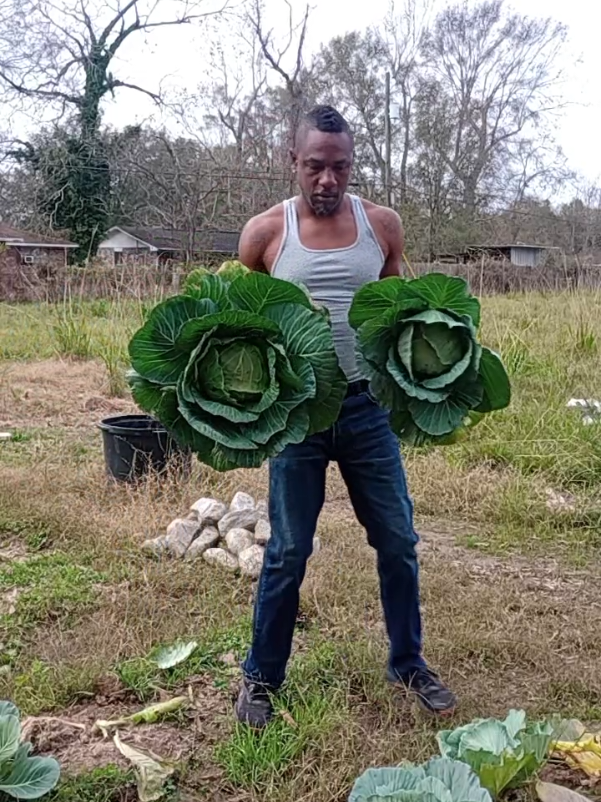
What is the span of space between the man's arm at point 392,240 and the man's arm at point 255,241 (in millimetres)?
272

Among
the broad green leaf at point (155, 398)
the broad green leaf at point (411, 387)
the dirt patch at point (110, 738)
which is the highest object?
the broad green leaf at point (411, 387)

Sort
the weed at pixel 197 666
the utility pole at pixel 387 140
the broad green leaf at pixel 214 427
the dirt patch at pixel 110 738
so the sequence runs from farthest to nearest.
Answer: the utility pole at pixel 387 140, the weed at pixel 197 666, the dirt patch at pixel 110 738, the broad green leaf at pixel 214 427

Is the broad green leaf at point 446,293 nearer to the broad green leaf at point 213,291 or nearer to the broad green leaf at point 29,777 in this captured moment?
the broad green leaf at point 213,291

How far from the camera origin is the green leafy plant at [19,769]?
1.66 meters

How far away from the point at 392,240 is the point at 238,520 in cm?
181

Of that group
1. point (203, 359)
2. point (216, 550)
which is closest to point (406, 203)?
point (216, 550)

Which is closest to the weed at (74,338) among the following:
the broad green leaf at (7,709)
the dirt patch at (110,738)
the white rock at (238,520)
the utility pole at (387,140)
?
the white rock at (238,520)

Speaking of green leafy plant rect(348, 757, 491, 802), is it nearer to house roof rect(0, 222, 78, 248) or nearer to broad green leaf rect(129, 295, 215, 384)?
broad green leaf rect(129, 295, 215, 384)

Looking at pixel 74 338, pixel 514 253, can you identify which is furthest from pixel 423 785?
pixel 514 253

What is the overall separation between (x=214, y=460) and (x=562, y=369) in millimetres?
4890

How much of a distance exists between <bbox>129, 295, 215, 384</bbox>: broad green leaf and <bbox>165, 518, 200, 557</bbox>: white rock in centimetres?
178

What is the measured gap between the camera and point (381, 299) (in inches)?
62.8

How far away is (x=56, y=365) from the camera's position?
785 cm

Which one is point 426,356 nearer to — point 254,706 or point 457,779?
point 457,779
